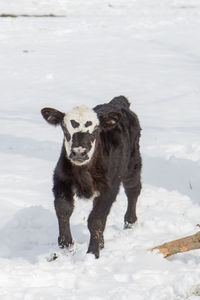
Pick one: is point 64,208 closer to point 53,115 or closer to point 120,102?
point 53,115

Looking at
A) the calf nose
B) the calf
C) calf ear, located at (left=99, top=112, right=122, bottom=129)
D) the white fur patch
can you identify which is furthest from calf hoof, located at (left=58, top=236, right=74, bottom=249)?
calf ear, located at (left=99, top=112, right=122, bottom=129)

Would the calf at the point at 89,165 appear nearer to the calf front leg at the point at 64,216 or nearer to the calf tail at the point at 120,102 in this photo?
the calf front leg at the point at 64,216

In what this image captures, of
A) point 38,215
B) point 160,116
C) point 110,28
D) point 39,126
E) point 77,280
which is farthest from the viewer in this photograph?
point 110,28

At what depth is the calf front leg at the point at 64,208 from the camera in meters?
5.70

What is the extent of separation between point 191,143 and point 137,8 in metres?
15.2

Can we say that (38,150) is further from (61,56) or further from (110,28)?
(110,28)

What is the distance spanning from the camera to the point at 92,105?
42.5 feet

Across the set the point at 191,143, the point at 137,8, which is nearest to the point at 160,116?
the point at 191,143

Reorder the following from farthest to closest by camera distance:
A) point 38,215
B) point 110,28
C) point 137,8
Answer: point 137,8
point 110,28
point 38,215

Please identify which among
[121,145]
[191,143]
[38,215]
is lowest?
[191,143]

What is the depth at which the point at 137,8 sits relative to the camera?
23.7 m

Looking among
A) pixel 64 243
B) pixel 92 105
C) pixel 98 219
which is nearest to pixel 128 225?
pixel 98 219

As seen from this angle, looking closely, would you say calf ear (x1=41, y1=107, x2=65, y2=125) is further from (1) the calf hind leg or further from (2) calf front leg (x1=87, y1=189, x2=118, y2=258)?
(1) the calf hind leg

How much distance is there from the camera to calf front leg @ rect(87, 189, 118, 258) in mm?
5695
